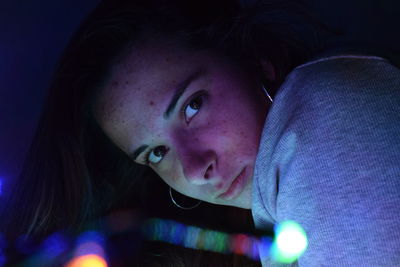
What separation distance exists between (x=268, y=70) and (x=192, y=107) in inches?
10.5

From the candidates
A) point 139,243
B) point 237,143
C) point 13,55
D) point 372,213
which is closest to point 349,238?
point 372,213

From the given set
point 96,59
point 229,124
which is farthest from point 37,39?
point 229,124

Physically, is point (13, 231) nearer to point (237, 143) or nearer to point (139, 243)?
point (139, 243)

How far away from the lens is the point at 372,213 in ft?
1.88

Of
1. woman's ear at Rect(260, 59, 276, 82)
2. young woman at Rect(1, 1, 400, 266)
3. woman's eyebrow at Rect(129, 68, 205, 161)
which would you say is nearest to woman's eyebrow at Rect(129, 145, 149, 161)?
young woman at Rect(1, 1, 400, 266)

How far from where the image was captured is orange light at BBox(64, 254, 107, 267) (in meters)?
1.39

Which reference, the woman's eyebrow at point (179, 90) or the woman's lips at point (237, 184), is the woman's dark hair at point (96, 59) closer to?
the woman's eyebrow at point (179, 90)

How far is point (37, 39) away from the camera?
1.34m

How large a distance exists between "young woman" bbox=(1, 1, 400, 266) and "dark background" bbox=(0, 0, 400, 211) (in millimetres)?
190

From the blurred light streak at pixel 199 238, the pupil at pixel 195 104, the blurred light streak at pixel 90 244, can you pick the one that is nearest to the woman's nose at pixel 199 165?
the pupil at pixel 195 104

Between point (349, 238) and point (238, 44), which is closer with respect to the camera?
point (349, 238)

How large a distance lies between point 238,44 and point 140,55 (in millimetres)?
277

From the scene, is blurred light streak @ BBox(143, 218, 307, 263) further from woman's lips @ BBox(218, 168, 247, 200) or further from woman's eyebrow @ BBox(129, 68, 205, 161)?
woman's eyebrow @ BBox(129, 68, 205, 161)

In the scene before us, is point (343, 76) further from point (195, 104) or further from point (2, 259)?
point (2, 259)
